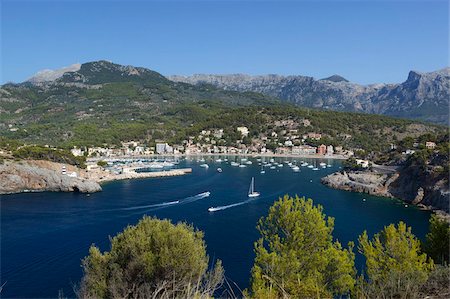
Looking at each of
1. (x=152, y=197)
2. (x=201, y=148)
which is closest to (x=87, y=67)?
(x=201, y=148)

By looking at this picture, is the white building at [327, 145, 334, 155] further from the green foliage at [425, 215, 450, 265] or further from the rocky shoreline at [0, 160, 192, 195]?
the green foliage at [425, 215, 450, 265]

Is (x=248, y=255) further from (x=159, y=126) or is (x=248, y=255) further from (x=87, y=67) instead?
(x=87, y=67)

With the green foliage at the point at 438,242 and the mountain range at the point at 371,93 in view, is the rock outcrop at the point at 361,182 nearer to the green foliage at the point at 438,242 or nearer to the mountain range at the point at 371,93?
the green foliage at the point at 438,242

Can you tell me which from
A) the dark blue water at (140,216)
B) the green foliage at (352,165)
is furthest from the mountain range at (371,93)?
the dark blue water at (140,216)

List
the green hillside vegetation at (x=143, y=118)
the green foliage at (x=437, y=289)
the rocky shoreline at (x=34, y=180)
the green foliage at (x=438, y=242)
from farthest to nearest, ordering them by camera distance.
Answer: the green hillside vegetation at (x=143, y=118) → the rocky shoreline at (x=34, y=180) → the green foliage at (x=438, y=242) → the green foliage at (x=437, y=289)

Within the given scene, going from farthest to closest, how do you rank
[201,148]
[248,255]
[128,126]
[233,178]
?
[128,126], [201,148], [233,178], [248,255]
